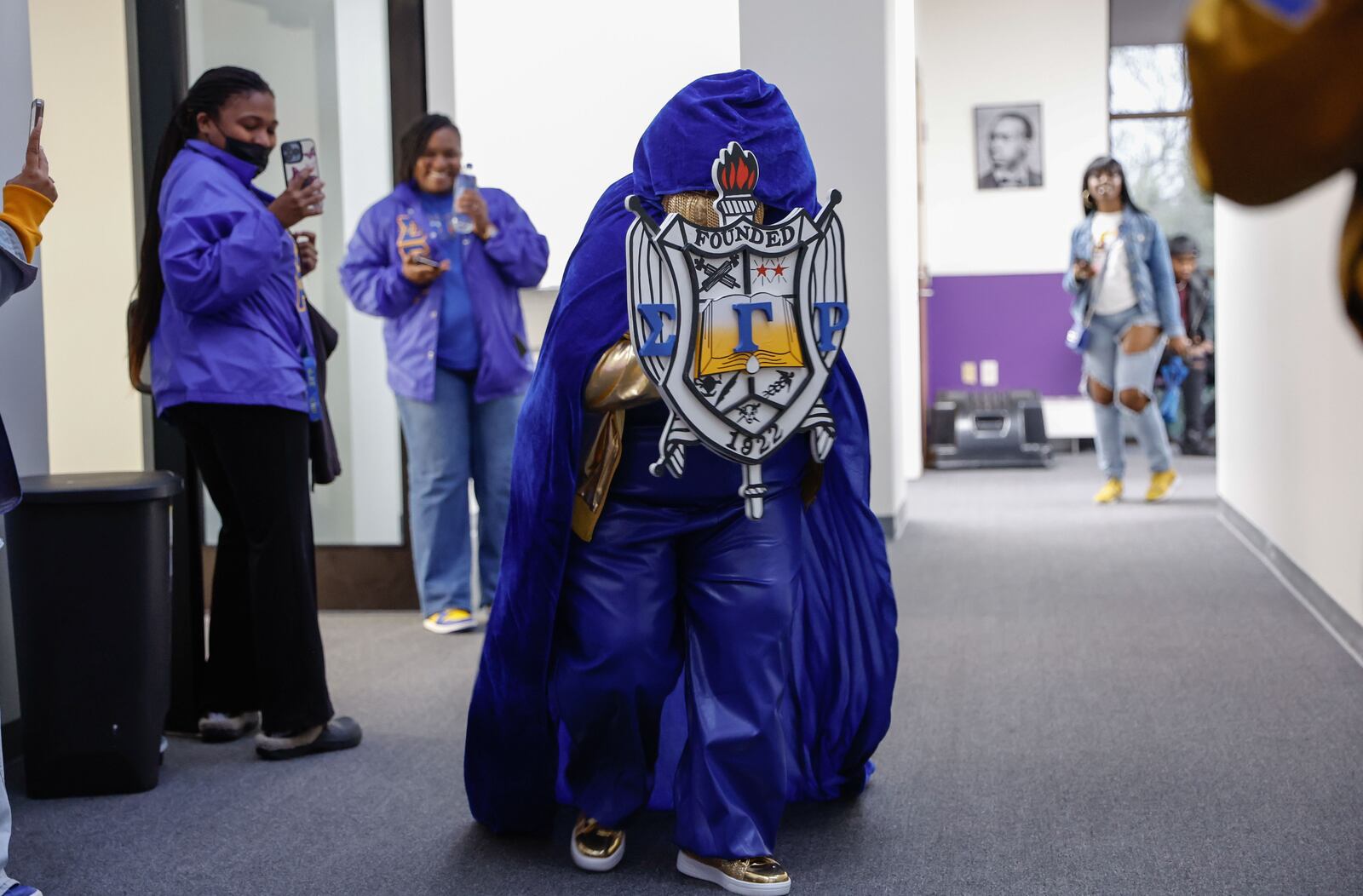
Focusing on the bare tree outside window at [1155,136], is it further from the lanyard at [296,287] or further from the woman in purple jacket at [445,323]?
the lanyard at [296,287]

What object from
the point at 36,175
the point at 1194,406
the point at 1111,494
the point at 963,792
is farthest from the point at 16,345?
the point at 1194,406

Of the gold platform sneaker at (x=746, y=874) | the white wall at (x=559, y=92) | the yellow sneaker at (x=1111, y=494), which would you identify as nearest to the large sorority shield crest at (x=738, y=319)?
the gold platform sneaker at (x=746, y=874)

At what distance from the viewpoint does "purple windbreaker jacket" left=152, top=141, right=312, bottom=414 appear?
2.75 meters

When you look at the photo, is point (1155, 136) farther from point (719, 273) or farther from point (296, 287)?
point (719, 273)

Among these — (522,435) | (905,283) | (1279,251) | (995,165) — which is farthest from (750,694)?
(995,165)

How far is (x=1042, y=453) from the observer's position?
9617mm

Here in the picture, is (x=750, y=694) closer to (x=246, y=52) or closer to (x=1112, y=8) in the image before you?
(x=246, y=52)

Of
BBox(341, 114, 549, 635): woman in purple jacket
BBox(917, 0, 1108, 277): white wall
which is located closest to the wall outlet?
BBox(917, 0, 1108, 277): white wall

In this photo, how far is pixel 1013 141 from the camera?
10.7 metres

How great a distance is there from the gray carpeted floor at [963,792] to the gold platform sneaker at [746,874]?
0.04 m

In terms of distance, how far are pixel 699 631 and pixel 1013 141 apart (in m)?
9.17

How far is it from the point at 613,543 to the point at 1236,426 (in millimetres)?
4620

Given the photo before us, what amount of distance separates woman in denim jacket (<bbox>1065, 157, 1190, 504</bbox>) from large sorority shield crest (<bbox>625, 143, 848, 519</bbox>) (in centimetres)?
512

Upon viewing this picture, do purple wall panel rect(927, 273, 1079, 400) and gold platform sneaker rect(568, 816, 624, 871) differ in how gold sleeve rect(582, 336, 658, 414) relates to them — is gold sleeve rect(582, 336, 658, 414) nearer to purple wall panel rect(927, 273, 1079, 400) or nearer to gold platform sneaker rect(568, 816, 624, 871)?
gold platform sneaker rect(568, 816, 624, 871)
